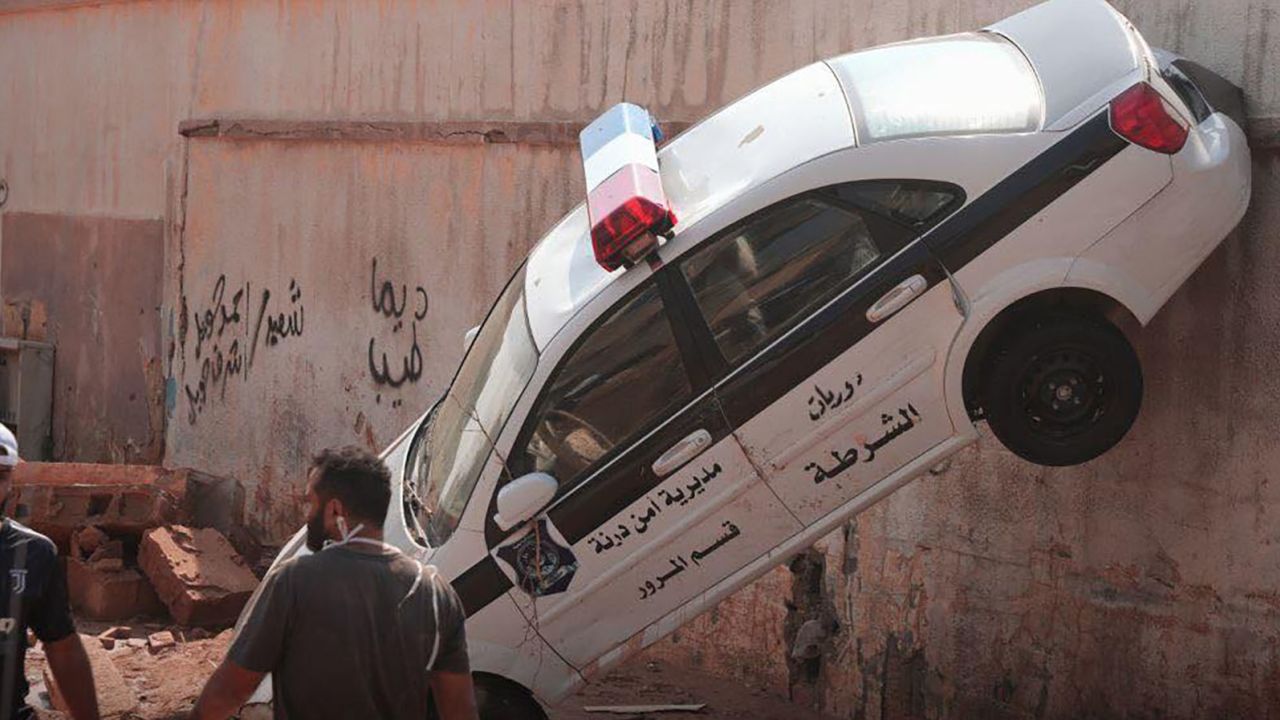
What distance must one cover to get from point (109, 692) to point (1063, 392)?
4.86 metres

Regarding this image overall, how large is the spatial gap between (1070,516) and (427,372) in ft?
15.2

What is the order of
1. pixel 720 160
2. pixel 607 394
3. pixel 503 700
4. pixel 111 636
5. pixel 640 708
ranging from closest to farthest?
pixel 607 394 < pixel 503 700 < pixel 720 160 < pixel 640 708 < pixel 111 636

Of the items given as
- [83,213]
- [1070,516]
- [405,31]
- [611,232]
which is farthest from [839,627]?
[83,213]

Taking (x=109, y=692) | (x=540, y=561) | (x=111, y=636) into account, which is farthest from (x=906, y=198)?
(x=111, y=636)

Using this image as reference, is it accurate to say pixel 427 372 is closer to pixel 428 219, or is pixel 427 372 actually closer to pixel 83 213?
pixel 428 219

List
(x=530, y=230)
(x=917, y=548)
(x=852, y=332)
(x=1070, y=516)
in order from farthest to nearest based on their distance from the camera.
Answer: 1. (x=530, y=230)
2. (x=917, y=548)
3. (x=1070, y=516)
4. (x=852, y=332)

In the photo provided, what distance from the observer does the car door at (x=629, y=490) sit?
6242 mm

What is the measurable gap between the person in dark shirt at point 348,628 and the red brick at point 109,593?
6.53m

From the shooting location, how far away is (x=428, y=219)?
10844 mm

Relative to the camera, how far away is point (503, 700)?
21.2ft

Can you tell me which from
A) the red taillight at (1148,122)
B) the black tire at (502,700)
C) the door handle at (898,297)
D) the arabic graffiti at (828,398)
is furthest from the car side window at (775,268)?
the black tire at (502,700)

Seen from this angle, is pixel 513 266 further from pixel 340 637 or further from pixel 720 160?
pixel 340 637

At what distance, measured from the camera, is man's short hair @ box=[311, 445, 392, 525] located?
172 inches

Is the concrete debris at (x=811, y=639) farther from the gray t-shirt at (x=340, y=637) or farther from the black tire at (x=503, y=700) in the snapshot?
the gray t-shirt at (x=340, y=637)
